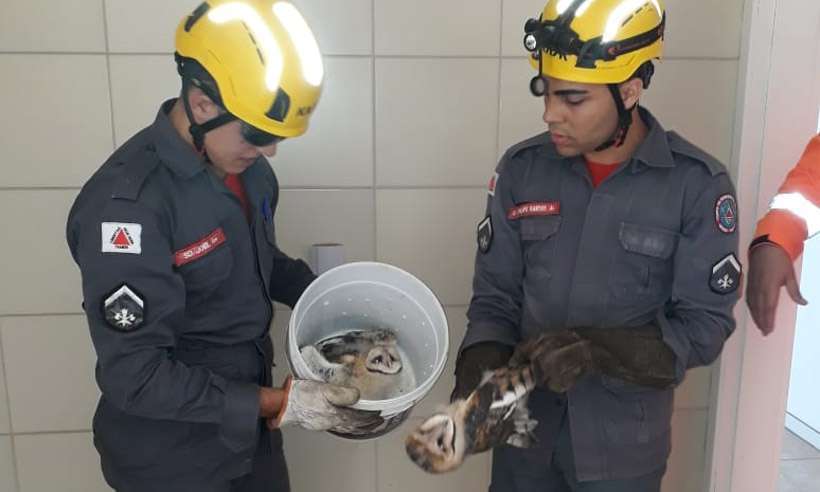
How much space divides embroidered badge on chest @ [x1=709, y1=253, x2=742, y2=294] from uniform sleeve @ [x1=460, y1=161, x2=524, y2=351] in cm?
33

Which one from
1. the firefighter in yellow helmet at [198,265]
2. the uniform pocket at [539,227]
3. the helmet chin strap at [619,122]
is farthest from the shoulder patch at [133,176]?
the helmet chin strap at [619,122]

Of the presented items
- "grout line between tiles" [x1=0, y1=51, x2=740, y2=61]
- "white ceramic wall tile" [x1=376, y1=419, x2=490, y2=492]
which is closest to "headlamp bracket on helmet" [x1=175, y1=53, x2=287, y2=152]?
"grout line between tiles" [x1=0, y1=51, x2=740, y2=61]

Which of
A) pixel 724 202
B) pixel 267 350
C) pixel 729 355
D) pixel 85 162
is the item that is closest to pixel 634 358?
pixel 724 202

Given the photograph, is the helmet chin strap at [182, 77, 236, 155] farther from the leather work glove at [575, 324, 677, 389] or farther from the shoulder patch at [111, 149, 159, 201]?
the leather work glove at [575, 324, 677, 389]

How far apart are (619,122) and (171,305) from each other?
794 millimetres

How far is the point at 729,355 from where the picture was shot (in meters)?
1.81

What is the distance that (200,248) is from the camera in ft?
3.78

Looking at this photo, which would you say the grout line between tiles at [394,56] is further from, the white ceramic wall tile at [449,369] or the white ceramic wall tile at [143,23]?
the white ceramic wall tile at [449,369]

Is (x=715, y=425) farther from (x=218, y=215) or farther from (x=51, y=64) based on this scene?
(x=51, y=64)

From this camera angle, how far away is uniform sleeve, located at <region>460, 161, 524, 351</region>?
1.31 meters

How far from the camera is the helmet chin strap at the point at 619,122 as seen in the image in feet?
3.88

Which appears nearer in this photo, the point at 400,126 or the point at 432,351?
the point at 432,351

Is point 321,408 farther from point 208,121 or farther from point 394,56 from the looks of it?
point 394,56

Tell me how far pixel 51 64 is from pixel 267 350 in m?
0.84
